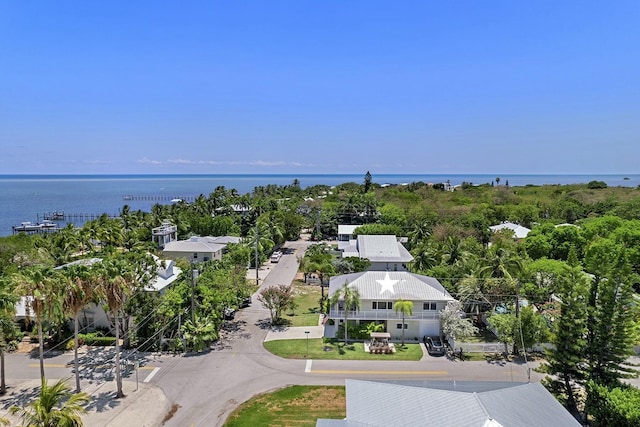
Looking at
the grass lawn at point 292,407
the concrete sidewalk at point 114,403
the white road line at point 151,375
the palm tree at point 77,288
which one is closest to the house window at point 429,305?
the grass lawn at point 292,407

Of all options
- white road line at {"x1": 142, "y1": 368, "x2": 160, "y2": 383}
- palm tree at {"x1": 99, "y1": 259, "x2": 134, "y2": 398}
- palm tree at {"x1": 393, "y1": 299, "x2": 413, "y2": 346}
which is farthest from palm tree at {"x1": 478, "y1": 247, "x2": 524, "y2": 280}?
palm tree at {"x1": 99, "y1": 259, "x2": 134, "y2": 398}

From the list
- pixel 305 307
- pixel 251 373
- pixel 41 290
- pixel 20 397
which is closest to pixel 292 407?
pixel 251 373

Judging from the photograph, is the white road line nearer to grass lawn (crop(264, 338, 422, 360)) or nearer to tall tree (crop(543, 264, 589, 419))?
grass lawn (crop(264, 338, 422, 360))

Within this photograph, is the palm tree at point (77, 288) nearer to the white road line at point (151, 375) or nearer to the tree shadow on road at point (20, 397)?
the tree shadow on road at point (20, 397)

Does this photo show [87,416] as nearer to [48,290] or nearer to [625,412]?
[48,290]

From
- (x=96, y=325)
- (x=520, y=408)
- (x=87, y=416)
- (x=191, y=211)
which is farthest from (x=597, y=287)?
(x=191, y=211)

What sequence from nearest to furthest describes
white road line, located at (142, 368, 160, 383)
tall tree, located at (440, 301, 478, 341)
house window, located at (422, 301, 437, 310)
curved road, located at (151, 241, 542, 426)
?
curved road, located at (151, 241, 542, 426) → white road line, located at (142, 368, 160, 383) → tall tree, located at (440, 301, 478, 341) → house window, located at (422, 301, 437, 310)
